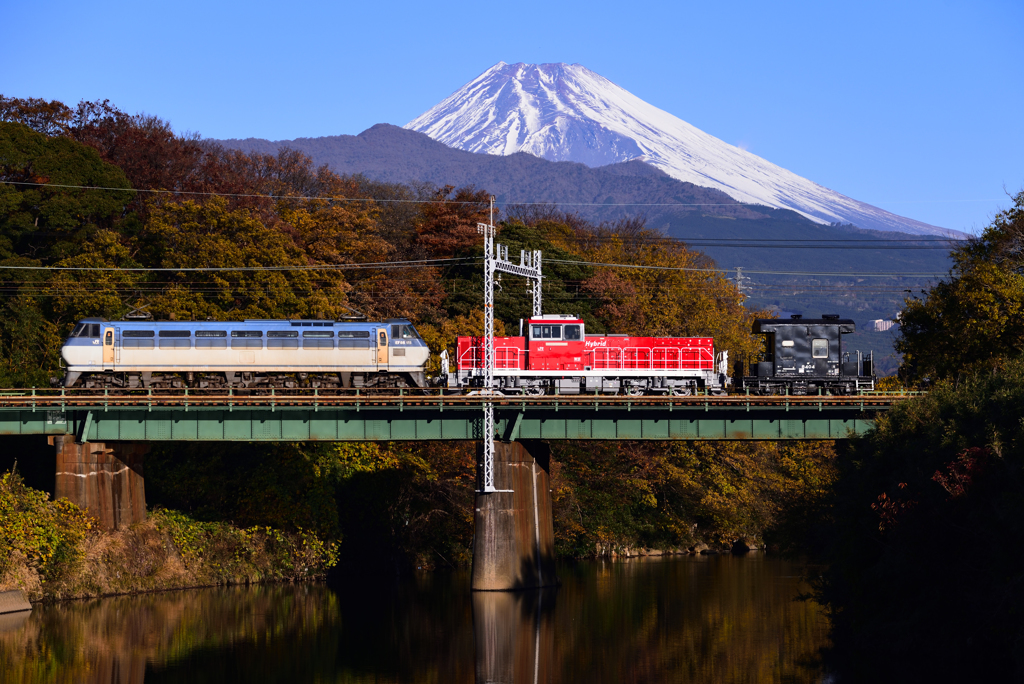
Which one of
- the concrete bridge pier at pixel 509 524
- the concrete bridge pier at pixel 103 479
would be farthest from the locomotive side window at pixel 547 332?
the concrete bridge pier at pixel 103 479

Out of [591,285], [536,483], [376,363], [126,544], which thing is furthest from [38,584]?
[591,285]

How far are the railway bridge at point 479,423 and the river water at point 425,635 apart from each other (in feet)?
14.2

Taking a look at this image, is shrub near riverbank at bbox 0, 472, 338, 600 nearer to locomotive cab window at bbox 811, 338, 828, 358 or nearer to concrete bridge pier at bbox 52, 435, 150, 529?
concrete bridge pier at bbox 52, 435, 150, 529

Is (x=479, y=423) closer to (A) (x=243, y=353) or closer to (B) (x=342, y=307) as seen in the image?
(A) (x=243, y=353)

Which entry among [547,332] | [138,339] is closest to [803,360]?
[547,332]

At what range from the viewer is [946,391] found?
45781 millimetres

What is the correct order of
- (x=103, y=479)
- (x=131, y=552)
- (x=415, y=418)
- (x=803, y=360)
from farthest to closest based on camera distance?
(x=803, y=360)
(x=131, y=552)
(x=103, y=479)
(x=415, y=418)

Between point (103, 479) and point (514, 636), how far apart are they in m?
24.5

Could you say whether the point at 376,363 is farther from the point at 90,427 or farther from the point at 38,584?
the point at 38,584

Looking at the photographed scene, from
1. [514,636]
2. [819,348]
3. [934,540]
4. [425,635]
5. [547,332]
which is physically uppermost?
[547,332]

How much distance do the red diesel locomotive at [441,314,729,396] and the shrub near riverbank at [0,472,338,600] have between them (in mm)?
15166

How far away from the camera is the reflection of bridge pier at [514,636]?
43.0 meters

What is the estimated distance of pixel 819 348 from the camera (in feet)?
208

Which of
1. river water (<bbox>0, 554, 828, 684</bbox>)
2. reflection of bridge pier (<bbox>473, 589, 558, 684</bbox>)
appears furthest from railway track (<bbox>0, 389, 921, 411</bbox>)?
river water (<bbox>0, 554, 828, 684</bbox>)
